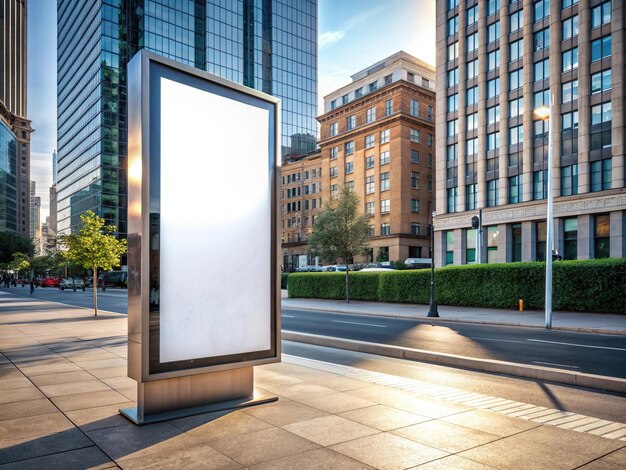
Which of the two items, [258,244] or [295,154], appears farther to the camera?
[295,154]

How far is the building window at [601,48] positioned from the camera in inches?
1710

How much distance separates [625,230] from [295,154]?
77258mm

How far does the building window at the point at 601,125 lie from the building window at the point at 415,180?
30.9 meters

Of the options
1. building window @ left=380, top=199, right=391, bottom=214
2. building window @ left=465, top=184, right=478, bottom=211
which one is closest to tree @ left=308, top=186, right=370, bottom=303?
building window @ left=465, top=184, right=478, bottom=211

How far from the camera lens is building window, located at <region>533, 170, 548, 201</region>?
48.0 metres

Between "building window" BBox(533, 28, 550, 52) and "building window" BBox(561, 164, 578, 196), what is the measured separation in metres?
12.2

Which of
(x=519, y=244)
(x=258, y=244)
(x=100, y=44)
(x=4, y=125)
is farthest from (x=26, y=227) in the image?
(x=258, y=244)

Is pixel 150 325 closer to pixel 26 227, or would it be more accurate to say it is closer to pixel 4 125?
pixel 4 125

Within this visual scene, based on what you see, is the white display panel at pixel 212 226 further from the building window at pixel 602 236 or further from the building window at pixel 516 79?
the building window at pixel 516 79

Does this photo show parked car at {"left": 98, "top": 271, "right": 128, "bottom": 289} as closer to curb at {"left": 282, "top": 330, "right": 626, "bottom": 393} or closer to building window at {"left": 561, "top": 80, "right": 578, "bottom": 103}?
building window at {"left": 561, "top": 80, "right": 578, "bottom": 103}

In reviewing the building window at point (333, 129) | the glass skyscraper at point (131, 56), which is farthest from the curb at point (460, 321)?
the glass skyscraper at point (131, 56)

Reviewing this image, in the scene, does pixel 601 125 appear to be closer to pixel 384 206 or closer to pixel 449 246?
pixel 449 246

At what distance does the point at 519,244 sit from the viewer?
51125 mm

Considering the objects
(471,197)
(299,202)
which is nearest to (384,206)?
(471,197)
